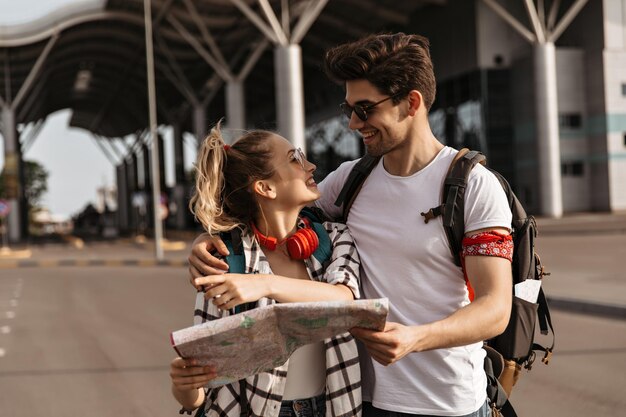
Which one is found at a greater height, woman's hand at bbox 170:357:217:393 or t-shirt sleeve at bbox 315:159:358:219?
t-shirt sleeve at bbox 315:159:358:219

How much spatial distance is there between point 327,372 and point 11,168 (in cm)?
4673

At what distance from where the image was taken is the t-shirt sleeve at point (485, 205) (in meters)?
2.10

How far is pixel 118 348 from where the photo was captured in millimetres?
8656

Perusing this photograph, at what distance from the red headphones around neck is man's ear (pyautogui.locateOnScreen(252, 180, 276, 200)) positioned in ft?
0.38

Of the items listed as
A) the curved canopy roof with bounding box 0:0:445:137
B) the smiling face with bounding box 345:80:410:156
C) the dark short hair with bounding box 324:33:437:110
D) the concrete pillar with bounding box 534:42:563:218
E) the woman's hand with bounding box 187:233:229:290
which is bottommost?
the woman's hand with bounding box 187:233:229:290

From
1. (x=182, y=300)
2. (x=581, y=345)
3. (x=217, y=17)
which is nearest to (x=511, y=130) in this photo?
(x=217, y=17)

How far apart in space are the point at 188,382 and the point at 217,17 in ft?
133

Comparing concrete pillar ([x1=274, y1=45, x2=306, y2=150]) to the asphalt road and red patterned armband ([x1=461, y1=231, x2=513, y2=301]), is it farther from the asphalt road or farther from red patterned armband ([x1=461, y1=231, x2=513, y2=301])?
red patterned armband ([x1=461, y1=231, x2=513, y2=301])

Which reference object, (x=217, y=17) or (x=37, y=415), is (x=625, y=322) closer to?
(x=37, y=415)

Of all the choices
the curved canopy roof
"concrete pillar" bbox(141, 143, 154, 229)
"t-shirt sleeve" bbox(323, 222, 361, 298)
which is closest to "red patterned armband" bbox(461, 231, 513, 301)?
"t-shirt sleeve" bbox(323, 222, 361, 298)

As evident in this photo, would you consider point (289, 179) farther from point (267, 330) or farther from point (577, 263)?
point (577, 263)

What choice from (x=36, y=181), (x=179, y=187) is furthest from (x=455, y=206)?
(x=36, y=181)

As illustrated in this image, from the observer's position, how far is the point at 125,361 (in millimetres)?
7844

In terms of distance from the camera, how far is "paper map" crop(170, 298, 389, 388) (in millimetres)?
1762
